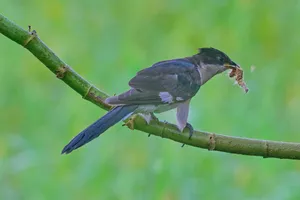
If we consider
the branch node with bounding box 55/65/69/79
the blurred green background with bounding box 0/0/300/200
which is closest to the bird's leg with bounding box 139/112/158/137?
the branch node with bounding box 55/65/69/79

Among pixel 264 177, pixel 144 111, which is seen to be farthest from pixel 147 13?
pixel 144 111

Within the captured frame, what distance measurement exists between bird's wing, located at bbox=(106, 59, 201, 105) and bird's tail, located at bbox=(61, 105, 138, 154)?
3 centimetres

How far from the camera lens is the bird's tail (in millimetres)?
1087

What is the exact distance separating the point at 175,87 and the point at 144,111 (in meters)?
0.15

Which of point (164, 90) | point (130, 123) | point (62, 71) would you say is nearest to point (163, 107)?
point (164, 90)

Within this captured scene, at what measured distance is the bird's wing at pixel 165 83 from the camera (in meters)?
1.34

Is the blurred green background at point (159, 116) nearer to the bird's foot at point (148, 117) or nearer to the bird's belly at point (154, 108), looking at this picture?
the bird's belly at point (154, 108)

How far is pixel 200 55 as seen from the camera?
157 centimetres

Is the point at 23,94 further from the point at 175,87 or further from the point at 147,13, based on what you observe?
the point at 175,87

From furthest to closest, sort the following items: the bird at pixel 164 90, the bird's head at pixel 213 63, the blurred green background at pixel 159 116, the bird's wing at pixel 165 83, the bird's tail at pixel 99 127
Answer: the blurred green background at pixel 159 116 < the bird's head at pixel 213 63 < the bird's wing at pixel 165 83 < the bird at pixel 164 90 < the bird's tail at pixel 99 127

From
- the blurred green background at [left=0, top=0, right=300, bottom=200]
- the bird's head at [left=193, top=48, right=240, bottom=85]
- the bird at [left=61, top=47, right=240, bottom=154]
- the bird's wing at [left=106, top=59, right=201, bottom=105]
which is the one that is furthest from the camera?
the blurred green background at [left=0, top=0, right=300, bottom=200]

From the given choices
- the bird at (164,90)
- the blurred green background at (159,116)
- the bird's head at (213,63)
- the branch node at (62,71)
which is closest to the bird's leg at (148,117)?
the bird at (164,90)

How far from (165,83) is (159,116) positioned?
1.91 feet

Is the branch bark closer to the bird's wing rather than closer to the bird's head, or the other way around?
the bird's wing
